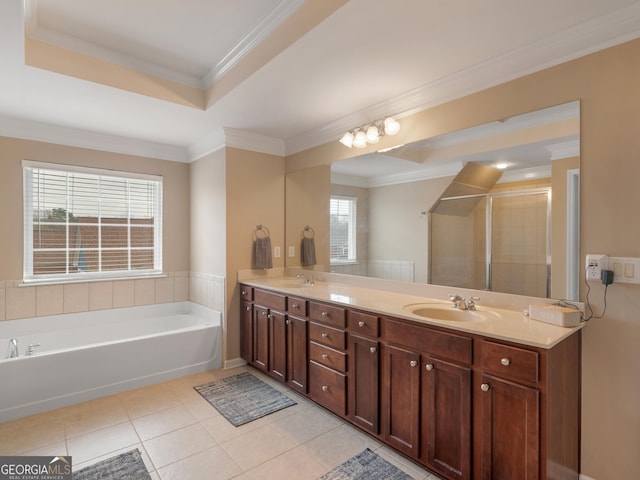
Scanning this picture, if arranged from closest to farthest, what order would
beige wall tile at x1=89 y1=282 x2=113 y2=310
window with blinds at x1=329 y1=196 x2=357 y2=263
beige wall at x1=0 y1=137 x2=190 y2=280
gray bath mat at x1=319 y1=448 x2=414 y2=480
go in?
1. gray bath mat at x1=319 y1=448 x2=414 y2=480
2. beige wall at x1=0 y1=137 x2=190 y2=280
3. window with blinds at x1=329 y1=196 x2=357 y2=263
4. beige wall tile at x1=89 y1=282 x2=113 y2=310

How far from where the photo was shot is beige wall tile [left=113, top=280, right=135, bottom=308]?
3686 mm

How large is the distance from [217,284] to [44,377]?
60.5 inches

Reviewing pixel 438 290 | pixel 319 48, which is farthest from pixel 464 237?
pixel 319 48

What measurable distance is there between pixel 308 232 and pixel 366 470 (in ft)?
7.38

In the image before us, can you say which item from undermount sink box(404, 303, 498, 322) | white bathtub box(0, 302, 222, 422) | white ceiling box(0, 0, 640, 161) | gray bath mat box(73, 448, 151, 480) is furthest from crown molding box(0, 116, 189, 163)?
undermount sink box(404, 303, 498, 322)

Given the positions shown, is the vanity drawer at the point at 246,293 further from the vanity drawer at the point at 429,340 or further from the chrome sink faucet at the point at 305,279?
the vanity drawer at the point at 429,340

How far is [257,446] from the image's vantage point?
217 cm

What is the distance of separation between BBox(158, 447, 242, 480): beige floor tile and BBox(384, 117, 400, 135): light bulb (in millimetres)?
2487

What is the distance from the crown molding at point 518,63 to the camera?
1.62m

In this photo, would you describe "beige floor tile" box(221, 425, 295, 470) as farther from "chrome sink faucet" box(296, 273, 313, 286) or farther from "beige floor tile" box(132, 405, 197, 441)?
"chrome sink faucet" box(296, 273, 313, 286)

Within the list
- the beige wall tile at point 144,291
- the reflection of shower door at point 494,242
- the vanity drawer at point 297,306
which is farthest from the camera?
the beige wall tile at point 144,291

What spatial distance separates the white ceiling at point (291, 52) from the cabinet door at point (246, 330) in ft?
5.94

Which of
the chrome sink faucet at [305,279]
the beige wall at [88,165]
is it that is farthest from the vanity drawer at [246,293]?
the beige wall at [88,165]

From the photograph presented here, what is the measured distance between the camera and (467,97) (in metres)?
2.23
